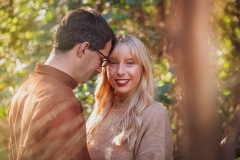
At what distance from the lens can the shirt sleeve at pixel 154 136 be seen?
3.13 meters

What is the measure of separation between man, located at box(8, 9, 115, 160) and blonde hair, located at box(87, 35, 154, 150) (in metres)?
0.35

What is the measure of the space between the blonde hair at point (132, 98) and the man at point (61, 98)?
346mm

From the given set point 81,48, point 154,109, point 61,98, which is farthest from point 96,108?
point 61,98

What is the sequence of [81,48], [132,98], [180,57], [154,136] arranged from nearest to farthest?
1. [81,48]
2. [154,136]
3. [132,98]
4. [180,57]

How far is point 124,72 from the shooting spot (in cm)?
333

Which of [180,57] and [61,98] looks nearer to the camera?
[61,98]

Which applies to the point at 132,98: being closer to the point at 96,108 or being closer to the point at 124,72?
the point at 124,72

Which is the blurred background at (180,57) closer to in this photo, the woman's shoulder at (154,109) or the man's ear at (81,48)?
the woman's shoulder at (154,109)

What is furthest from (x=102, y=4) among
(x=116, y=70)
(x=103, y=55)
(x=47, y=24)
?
(x=103, y=55)

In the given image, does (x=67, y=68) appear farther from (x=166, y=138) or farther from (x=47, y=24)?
(x=47, y=24)

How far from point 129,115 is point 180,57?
26.6 inches

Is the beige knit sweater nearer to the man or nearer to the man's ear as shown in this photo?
the man

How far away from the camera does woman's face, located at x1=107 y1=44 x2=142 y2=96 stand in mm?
3340

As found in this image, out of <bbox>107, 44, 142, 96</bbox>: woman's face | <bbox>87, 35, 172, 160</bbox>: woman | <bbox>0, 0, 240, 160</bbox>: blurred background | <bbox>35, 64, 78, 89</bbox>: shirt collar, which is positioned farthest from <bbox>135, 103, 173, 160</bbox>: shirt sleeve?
<bbox>35, 64, 78, 89</bbox>: shirt collar
